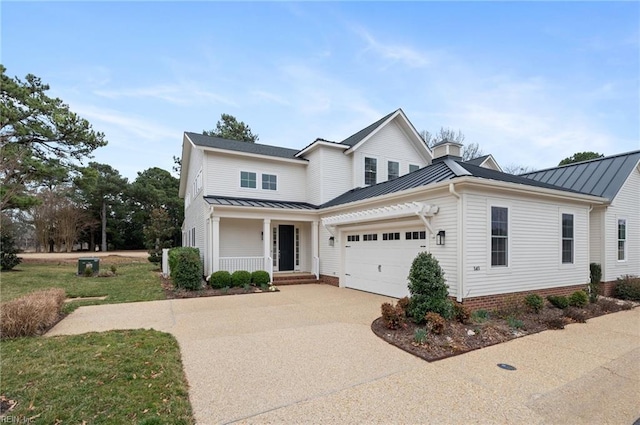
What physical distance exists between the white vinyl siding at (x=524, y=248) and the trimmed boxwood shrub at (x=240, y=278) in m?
7.45

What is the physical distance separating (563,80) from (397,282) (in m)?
10.3

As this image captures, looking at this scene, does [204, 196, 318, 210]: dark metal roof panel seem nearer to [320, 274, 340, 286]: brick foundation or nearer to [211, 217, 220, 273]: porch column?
[211, 217, 220, 273]: porch column

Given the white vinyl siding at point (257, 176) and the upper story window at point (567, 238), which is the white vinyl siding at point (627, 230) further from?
the white vinyl siding at point (257, 176)

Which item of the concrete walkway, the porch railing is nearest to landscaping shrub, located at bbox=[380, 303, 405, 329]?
the concrete walkway

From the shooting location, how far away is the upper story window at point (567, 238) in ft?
32.0

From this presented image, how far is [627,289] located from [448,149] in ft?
25.3

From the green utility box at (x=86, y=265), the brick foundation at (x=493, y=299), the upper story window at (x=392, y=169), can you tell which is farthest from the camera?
the upper story window at (x=392, y=169)

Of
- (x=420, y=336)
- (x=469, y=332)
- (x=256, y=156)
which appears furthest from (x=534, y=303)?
(x=256, y=156)

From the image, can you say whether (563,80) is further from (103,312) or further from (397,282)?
(103,312)

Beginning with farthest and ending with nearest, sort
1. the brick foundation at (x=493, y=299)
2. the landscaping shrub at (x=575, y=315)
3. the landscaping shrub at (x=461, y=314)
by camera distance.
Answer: the brick foundation at (x=493, y=299), the landscaping shrub at (x=575, y=315), the landscaping shrub at (x=461, y=314)

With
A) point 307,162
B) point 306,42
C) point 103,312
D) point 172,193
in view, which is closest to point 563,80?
point 306,42

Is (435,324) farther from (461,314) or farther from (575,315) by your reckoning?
(575,315)

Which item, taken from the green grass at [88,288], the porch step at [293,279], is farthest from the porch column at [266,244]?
the green grass at [88,288]

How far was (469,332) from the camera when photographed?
20.5 ft
